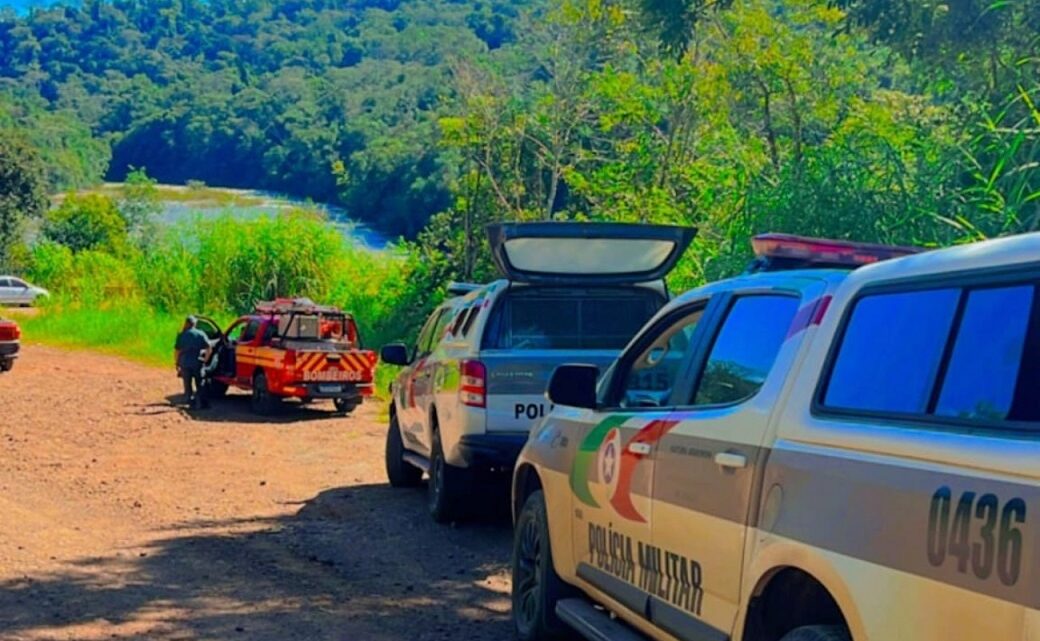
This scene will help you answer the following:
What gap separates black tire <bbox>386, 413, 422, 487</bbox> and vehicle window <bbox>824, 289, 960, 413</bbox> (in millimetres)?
8503

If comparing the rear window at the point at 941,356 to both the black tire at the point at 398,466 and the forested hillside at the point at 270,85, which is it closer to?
the black tire at the point at 398,466

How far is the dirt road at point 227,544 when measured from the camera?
714 centimetres

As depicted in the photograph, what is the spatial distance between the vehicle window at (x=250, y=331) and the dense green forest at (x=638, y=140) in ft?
22.7

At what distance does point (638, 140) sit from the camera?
29938 millimetres

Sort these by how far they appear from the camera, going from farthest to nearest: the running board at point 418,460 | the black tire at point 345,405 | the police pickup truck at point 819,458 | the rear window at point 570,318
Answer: the black tire at point 345,405, the running board at point 418,460, the rear window at point 570,318, the police pickup truck at point 819,458

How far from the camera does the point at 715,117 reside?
28172 millimetres

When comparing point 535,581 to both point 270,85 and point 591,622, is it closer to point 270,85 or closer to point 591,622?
point 591,622

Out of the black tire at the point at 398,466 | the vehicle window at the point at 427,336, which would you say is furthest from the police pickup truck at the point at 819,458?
the black tire at the point at 398,466

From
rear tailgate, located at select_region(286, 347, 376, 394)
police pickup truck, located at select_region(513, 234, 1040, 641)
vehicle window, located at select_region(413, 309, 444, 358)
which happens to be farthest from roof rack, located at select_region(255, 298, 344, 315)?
police pickup truck, located at select_region(513, 234, 1040, 641)

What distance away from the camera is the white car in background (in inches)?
2064

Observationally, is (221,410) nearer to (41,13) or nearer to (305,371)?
(305,371)

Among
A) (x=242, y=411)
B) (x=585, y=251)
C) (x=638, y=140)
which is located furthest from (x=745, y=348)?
(x=638, y=140)

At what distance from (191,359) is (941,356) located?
17.6m

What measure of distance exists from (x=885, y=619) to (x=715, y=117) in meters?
25.6
